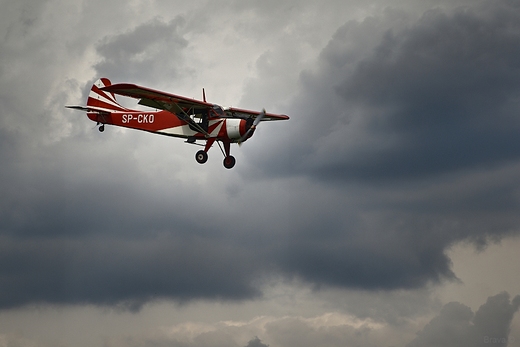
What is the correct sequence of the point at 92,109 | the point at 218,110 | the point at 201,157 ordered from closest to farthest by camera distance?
1. the point at 218,110
2. the point at 201,157
3. the point at 92,109

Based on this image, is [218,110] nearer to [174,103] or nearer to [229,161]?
[174,103]

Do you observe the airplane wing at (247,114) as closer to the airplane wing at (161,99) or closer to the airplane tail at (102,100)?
the airplane wing at (161,99)

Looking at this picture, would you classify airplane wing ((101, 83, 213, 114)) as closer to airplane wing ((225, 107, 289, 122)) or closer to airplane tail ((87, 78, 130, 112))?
airplane wing ((225, 107, 289, 122))

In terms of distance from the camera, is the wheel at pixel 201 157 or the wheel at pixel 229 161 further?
the wheel at pixel 229 161

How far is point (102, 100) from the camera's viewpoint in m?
51.2

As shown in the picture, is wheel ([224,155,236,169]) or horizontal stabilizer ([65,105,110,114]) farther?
horizontal stabilizer ([65,105,110,114])

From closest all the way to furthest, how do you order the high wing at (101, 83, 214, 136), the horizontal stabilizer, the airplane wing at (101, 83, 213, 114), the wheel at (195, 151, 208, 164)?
the airplane wing at (101, 83, 213, 114) < the high wing at (101, 83, 214, 136) < the wheel at (195, 151, 208, 164) < the horizontal stabilizer

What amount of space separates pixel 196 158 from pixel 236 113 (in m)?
3.70

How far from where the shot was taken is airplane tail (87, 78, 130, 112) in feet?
163

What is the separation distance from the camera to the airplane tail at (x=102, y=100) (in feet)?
163

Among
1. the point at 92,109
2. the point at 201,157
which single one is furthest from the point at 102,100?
the point at 201,157

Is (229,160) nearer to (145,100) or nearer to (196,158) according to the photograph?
(196,158)

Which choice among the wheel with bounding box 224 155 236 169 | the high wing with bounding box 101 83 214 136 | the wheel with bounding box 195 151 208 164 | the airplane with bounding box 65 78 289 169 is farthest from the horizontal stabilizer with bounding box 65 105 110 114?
the wheel with bounding box 224 155 236 169

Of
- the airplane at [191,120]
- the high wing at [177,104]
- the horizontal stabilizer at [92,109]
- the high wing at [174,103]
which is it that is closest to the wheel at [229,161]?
the airplane at [191,120]
